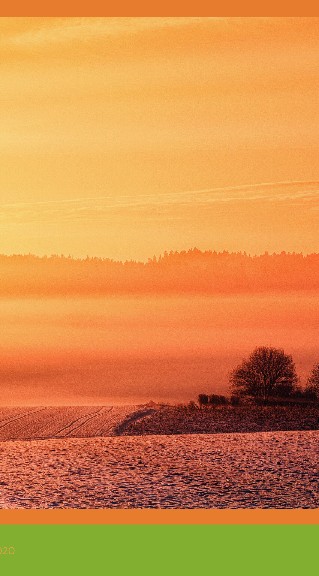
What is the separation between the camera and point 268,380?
19.9 m

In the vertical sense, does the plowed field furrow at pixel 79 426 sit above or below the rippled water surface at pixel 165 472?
above

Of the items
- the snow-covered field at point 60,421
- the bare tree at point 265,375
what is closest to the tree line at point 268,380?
the bare tree at point 265,375


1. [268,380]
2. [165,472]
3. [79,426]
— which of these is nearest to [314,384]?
[268,380]

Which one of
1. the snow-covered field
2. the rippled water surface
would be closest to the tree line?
the snow-covered field

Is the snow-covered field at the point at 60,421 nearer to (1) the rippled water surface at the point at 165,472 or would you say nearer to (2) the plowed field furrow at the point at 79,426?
(2) the plowed field furrow at the point at 79,426

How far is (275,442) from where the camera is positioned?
44.6ft

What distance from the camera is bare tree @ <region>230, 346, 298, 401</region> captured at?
770 inches

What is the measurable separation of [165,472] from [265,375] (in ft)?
27.7

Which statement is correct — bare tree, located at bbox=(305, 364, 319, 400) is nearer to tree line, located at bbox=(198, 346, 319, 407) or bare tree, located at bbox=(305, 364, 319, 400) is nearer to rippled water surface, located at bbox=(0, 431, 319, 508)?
tree line, located at bbox=(198, 346, 319, 407)

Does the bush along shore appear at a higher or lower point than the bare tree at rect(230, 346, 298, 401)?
lower

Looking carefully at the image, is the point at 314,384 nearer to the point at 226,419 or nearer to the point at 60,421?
the point at 226,419

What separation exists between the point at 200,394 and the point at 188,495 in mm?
8238

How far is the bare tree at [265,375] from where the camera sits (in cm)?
1956

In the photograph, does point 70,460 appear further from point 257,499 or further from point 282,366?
point 282,366
